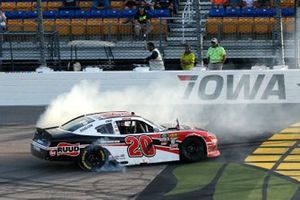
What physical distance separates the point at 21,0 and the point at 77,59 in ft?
23.1

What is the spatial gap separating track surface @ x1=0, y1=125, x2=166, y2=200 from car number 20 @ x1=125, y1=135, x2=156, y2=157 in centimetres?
26

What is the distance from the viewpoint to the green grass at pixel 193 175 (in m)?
10.9

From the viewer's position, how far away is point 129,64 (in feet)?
70.7

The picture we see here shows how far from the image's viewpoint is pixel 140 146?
12617mm

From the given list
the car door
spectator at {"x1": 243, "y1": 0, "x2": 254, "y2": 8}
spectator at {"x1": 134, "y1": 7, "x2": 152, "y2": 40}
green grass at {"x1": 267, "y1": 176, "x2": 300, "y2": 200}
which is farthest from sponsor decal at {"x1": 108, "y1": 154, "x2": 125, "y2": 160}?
spectator at {"x1": 243, "y1": 0, "x2": 254, "y2": 8}

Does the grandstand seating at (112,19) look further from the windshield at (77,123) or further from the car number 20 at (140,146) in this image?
the car number 20 at (140,146)

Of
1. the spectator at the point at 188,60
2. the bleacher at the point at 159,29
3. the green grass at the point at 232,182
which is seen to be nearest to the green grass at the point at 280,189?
the green grass at the point at 232,182

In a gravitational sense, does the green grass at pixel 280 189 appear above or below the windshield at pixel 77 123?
below

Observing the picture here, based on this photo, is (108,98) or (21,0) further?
(21,0)

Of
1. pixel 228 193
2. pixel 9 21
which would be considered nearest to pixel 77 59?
pixel 9 21

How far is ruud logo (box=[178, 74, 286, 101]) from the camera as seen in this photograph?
691 inches

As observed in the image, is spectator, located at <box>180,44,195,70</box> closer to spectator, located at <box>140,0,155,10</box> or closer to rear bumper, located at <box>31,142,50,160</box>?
spectator, located at <box>140,0,155,10</box>

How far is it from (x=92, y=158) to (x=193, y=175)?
6.09 ft

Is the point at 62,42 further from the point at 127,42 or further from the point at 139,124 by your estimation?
the point at 139,124
